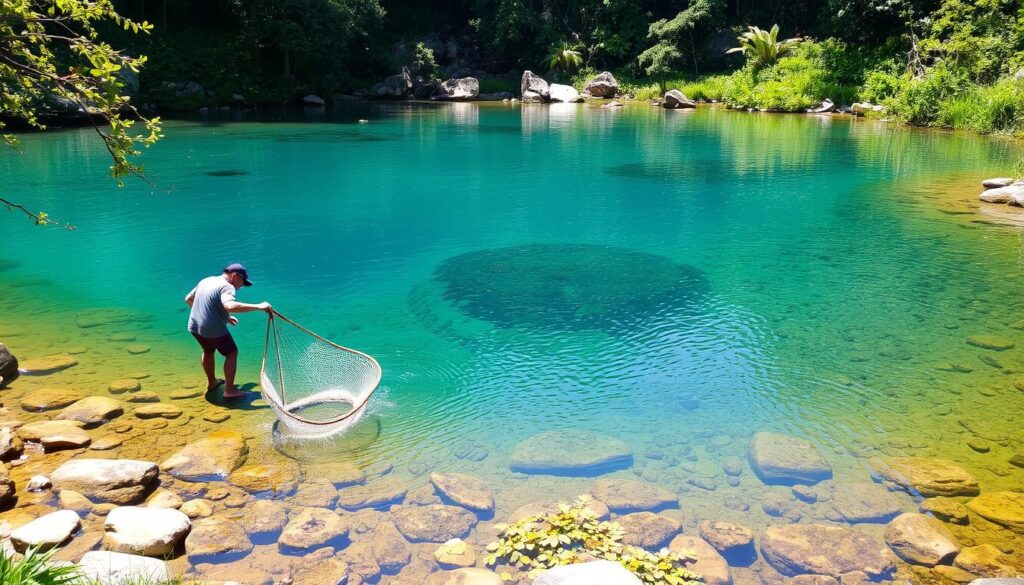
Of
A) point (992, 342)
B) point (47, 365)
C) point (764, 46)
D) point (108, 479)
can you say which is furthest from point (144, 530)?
point (764, 46)

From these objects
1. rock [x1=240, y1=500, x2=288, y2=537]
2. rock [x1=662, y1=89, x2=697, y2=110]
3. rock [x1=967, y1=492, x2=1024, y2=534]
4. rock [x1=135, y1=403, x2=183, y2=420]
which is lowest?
rock [x1=240, y1=500, x2=288, y2=537]

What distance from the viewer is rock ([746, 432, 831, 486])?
7.15 m

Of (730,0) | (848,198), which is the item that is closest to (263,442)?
(848,198)

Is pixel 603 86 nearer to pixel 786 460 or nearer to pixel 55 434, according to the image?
pixel 786 460

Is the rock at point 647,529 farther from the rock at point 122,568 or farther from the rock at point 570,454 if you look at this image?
the rock at point 122,568

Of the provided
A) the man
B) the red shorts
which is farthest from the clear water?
the red shorts

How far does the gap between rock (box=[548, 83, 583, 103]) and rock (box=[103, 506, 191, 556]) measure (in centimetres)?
5001

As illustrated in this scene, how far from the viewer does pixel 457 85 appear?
183 ft

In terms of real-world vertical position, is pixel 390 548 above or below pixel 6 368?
below

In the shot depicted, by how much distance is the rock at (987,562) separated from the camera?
18.6 feet

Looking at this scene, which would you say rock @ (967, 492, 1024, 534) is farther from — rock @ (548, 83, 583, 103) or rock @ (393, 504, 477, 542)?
rock @ (548, 83, 583, 103)

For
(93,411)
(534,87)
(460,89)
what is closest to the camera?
(93,411)

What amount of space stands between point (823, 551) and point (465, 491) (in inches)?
122

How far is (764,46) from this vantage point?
44906mm
